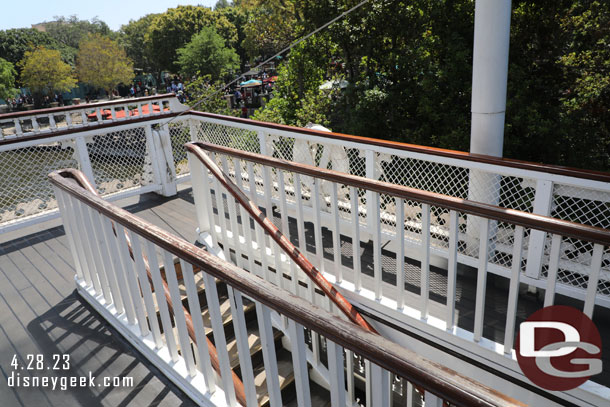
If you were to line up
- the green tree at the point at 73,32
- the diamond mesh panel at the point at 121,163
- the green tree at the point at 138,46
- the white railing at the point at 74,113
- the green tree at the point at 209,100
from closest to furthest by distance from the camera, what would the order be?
1. the white railing at the point at 74,113
2. the diamond mesh panel at the point at 121,163
3. the green tree at the point at 209,100
4. the green tree at the point at 138,46
5. the green tree at the point at 73,32

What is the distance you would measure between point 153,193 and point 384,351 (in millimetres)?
5188

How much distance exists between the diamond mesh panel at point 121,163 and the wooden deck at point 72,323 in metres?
1.10

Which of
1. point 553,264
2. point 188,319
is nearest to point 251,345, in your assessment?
point 188,319

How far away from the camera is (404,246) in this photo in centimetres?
316

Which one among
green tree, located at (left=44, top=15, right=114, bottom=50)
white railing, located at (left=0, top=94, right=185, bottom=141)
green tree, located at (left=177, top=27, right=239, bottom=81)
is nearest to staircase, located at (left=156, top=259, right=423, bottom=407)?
white railing, located at (left=0, top=94, right=185, bottom=141)

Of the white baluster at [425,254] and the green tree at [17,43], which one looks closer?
the white baluster at [425,254]

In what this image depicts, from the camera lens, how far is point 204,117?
5195 millimetres

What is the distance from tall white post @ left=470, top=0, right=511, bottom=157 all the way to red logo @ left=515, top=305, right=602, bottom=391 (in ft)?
4.97

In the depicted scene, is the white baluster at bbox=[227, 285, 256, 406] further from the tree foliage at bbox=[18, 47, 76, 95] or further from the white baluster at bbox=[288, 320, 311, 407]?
the tree foliage at bbox=[18, 47, 76, 95]

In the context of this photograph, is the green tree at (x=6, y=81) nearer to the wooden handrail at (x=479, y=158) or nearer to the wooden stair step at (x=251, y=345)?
the wooden handrail at (x=479, y=158)

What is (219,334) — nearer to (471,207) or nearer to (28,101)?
(471,207)

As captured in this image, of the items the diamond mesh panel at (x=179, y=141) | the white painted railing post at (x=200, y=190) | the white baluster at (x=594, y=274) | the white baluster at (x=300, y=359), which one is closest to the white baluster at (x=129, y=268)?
the white baluster at (x=300, y=359)

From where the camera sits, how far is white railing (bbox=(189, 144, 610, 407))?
2070 mm

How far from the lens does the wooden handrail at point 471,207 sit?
1.71 metres
